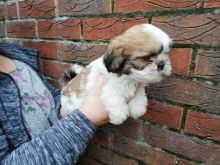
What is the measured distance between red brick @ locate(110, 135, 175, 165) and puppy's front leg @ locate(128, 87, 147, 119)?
0.60 feet

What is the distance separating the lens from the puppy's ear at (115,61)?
3.04 ft

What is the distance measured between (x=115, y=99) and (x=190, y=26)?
37 cm

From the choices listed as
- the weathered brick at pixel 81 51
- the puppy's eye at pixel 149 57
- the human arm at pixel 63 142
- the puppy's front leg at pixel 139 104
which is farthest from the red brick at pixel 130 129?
the puppy's eye at pixel 149 57

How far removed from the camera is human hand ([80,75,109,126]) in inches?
42.9

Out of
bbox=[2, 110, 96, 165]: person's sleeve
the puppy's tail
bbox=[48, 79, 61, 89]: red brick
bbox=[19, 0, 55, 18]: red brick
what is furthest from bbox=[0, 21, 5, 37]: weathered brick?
bbox=[2, 110, 96, 165]: person's sleeve

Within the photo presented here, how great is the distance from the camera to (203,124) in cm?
104

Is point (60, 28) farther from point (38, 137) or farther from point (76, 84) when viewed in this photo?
point (38, 137)

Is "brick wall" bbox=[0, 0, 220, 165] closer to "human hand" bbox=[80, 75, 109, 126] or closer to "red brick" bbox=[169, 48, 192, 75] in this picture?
"red brick" bbox=[169, 48, 192, 75]

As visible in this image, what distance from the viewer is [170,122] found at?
3.75 feet

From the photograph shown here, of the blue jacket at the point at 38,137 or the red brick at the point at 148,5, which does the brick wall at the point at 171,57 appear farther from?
the blue jacket at the point at 38,137

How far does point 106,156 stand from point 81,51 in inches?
20.8

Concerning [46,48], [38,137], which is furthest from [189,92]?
[46,48]

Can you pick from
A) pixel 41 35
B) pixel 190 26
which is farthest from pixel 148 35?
pixel 41 35

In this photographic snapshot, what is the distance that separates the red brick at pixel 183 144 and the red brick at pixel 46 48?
637 millimetres
